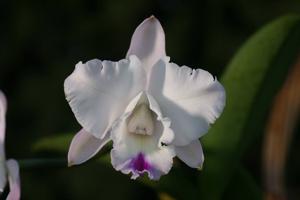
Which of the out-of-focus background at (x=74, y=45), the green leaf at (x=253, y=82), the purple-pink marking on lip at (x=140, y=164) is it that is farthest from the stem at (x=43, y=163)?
the out-of-focus background at (x=74, y=45)

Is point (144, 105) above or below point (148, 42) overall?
below

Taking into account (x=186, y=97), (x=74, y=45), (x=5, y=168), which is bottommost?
(x=74, y=45)

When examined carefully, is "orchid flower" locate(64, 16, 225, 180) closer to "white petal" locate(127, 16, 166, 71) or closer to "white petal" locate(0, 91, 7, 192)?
"white petal" locate(127, 16, 166, 71)

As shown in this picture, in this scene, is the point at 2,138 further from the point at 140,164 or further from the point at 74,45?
the point at 74,45

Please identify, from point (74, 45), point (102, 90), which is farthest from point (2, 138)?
point (74, 45)

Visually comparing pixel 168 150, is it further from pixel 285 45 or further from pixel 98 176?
pixel 98 176

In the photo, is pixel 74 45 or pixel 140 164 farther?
pixel 74 45

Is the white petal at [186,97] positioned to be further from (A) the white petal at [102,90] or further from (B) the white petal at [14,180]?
(B) the white petal at [14,180]
